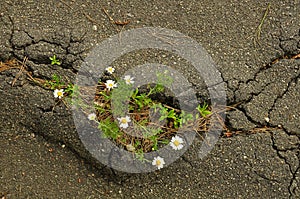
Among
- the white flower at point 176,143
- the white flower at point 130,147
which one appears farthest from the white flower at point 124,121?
the white flower at point 176,143

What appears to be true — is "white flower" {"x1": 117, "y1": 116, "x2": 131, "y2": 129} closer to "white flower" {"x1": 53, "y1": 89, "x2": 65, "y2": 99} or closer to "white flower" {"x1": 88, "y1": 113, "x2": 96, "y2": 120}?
"white flower" {"x1": 88, "y1": 113, "x2": 96, "y2": 120}

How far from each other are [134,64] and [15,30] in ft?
2.98

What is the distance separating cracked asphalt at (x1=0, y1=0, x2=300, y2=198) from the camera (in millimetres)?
2754

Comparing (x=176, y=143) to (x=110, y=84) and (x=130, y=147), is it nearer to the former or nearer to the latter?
(x=130, y=147)

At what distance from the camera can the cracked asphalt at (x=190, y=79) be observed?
2.75m

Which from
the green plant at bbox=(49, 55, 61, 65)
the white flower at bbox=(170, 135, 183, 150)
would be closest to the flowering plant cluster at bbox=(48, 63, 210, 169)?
the white flower at bbox=(170, 135, 183, 150)

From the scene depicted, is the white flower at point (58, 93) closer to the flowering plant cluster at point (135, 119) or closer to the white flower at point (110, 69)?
the flowering plant cluster at point (135, 119)

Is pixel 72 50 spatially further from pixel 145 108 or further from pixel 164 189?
pixel 164 189

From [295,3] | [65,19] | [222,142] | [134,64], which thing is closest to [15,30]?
[65,19]

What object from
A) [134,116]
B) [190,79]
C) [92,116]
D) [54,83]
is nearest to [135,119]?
[134,116]

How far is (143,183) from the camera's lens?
9.04 ft

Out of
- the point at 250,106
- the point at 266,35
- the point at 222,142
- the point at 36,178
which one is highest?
the point at 266,35

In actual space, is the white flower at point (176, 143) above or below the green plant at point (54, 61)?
below

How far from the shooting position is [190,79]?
2.83 m
